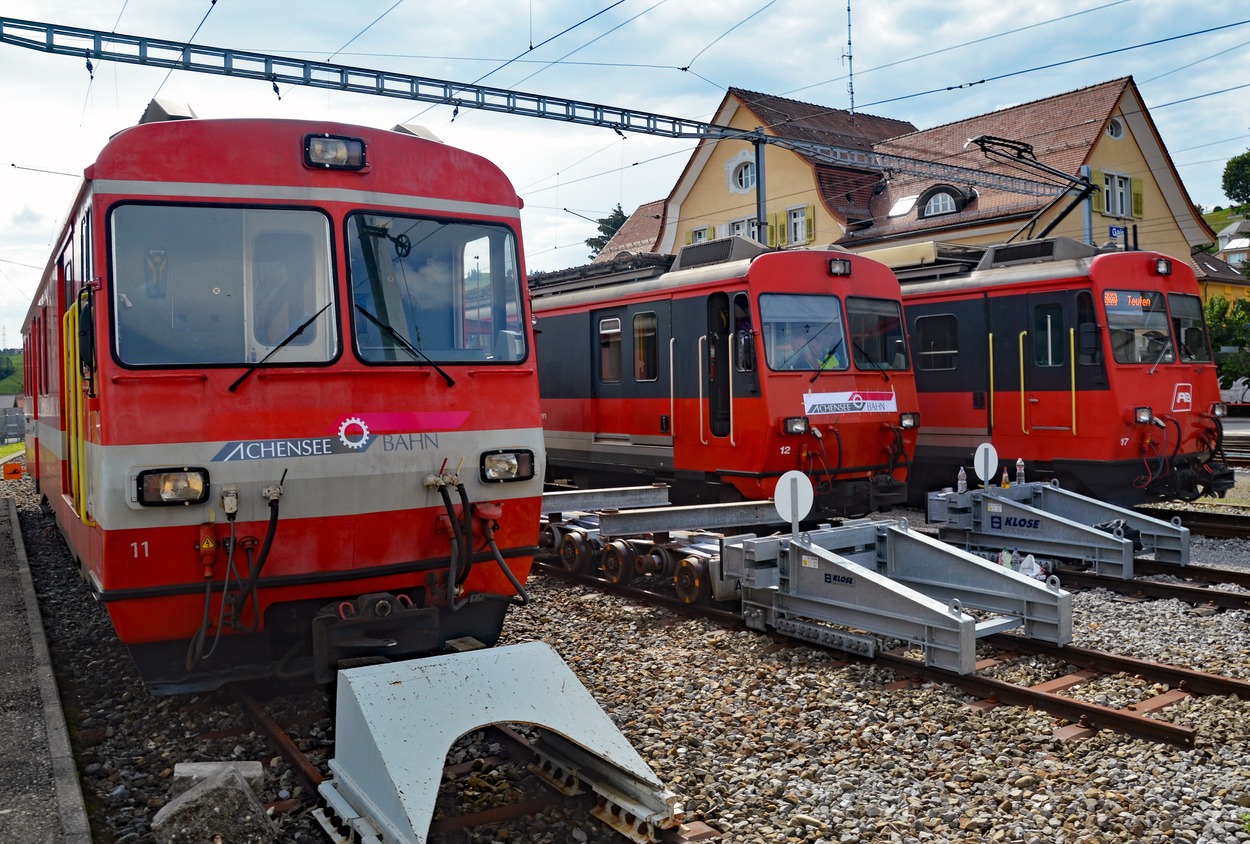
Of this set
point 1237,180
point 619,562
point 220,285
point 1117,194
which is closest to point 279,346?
point 220,285

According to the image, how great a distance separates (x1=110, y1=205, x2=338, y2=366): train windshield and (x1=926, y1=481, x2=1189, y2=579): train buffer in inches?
302

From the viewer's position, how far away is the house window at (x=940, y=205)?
3278 centimetres

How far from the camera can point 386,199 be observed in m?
6.04

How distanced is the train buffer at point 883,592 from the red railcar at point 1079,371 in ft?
17.1

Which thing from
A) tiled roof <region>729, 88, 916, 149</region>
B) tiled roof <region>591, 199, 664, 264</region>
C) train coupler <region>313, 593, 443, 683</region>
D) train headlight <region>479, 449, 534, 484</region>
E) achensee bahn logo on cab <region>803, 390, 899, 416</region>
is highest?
tiled roof <region>729, 88, 916, 149</region>

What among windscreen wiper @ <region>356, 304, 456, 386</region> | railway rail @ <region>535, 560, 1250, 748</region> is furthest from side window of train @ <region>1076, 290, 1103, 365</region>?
windscreen wiper @ <region>356, 304, 456, 386</region>

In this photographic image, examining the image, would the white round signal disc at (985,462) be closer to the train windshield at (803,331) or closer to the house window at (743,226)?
the train windshield at (803,331)

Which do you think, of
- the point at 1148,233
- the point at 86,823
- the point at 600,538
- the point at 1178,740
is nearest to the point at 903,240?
the point at 1148,233

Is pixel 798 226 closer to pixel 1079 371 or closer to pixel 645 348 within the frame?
pixel 1079 371

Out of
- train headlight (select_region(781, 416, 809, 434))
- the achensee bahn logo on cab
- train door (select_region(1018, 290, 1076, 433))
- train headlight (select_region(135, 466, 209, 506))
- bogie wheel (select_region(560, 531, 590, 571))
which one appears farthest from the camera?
train door (select_region(1018, 290, 1076, 433))

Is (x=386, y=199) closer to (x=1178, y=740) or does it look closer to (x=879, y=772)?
(x=879, y=772)

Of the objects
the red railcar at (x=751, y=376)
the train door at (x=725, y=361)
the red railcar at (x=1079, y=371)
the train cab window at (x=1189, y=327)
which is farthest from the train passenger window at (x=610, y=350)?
the train cab window at (x=1189, y=327)

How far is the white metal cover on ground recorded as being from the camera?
4308mm

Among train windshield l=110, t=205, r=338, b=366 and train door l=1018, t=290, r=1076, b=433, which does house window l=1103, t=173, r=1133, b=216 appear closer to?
train door l=1018, t=290, r=1076, b=433
